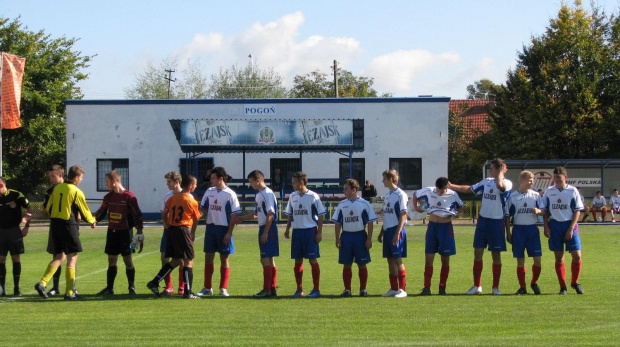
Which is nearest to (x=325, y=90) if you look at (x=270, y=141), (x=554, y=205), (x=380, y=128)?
(x=380, y=128)

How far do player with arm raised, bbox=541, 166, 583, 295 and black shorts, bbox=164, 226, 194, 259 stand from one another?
5738mm

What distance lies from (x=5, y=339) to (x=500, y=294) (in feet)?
23.9

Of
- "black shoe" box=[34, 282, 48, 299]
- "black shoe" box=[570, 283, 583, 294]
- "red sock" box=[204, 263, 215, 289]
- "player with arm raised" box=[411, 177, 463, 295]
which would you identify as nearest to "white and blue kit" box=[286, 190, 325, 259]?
"red sock" box=[204, 263, 215, 289]

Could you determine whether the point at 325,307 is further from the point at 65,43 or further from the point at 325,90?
the point at 325,90

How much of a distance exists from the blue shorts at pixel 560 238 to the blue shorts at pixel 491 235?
Answer: 0.87 m

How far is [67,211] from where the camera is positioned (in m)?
11.6

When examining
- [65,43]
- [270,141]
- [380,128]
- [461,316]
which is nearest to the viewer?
[461,316]

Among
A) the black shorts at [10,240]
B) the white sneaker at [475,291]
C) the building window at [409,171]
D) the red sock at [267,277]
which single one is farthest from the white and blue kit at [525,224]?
the building window at [409,171]

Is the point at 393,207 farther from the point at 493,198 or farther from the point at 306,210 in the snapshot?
the point at 493,198

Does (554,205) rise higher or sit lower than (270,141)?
lower

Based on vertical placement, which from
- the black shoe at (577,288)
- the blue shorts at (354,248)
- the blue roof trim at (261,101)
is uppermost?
the blue roof trim at (261,101)

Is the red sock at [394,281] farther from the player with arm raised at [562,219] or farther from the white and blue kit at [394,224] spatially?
the player with arm raised at [562,219]

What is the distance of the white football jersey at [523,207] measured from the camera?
1200cm

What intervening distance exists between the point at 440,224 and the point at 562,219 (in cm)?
201
